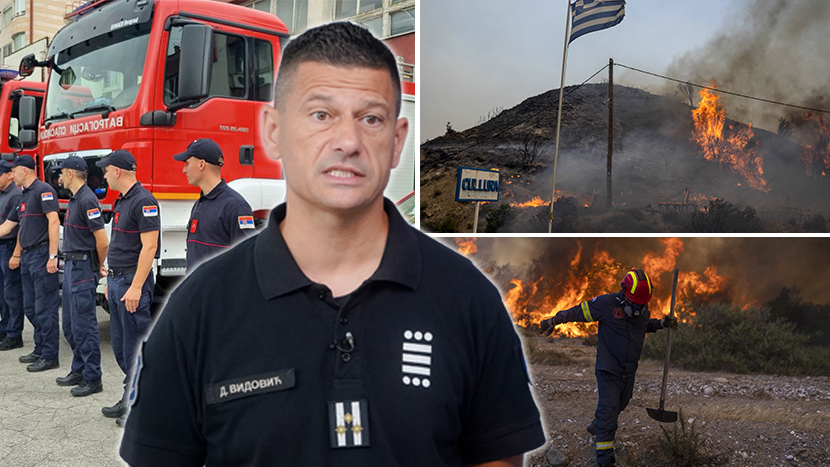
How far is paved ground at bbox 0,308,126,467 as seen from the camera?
4164mm

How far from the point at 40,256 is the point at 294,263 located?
617 cm

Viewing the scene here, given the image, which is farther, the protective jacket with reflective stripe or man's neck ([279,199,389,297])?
the protective jacket with reflective stripe

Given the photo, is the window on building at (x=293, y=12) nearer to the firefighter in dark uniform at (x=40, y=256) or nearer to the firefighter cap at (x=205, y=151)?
the firefighter in dark uniform at (x=40, y=256)

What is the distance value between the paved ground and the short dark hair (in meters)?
2.87

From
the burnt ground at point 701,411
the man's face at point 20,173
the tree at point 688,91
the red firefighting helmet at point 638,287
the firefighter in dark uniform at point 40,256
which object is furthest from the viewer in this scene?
the tree at point 688,91

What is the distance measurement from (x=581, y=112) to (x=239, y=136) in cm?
690

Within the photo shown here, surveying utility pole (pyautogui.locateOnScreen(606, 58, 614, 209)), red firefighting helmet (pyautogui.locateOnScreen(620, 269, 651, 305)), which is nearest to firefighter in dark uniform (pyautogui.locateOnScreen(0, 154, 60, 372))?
red firefighting helmet (pyautogui.locateOnScreen(620, 269, 651, 305))

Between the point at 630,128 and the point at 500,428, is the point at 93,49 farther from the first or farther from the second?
the point at 630,128

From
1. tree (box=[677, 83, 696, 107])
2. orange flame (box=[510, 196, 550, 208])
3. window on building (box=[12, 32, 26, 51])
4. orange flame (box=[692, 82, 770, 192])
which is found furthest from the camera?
window on building (box=[12, 32, 26, 51])

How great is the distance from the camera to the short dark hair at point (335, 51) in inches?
49.0

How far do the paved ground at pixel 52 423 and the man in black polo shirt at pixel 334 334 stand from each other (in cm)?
262

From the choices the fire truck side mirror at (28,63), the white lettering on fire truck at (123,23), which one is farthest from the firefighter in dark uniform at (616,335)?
the fire truck side mirror at (28,63)

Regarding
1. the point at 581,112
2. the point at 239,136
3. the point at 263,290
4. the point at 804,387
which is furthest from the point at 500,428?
the point at 581,112

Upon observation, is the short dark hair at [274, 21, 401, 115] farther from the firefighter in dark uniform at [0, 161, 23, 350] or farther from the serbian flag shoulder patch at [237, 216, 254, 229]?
the firefighter in dark uniform at [0, 161, 23, 350]
